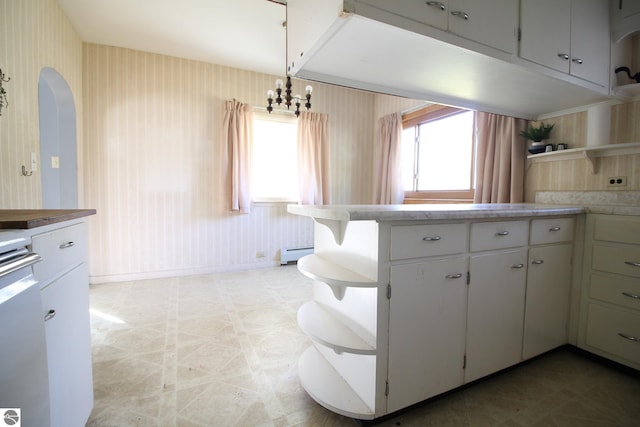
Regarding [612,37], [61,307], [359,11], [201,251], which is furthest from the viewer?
[201,251]

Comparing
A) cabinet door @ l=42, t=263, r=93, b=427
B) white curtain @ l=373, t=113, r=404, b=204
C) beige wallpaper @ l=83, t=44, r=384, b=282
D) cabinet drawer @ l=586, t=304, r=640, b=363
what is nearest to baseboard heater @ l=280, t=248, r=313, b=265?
beige wallpaper @ l=83, t=44, r=384, b=282

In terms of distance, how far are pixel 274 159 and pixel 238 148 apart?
0.62 meters

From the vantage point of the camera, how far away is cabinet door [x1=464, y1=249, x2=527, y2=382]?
1379mm

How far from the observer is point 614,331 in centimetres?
165

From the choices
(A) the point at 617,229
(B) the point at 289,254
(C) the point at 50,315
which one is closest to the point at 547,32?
(A) the point at 617,229

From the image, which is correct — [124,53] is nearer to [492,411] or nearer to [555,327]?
[492,411]

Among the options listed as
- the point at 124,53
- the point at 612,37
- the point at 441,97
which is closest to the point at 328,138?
the point at 441,97

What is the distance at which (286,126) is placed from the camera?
4184mm

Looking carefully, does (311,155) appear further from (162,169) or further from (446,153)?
(162,169)

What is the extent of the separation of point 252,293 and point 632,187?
3236mm

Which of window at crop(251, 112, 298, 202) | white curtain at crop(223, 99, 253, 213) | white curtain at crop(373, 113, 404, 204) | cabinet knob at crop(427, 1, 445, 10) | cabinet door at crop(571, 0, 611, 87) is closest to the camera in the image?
cabinet knob at crop(427, 1, 445, 10)

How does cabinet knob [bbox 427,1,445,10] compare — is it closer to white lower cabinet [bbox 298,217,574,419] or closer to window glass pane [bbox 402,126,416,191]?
white lower cabinet [bbox 298,217,574,419]

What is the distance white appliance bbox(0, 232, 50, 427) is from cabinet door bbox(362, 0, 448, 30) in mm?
1439

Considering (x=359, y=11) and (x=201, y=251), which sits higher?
(x=359, y=11)
